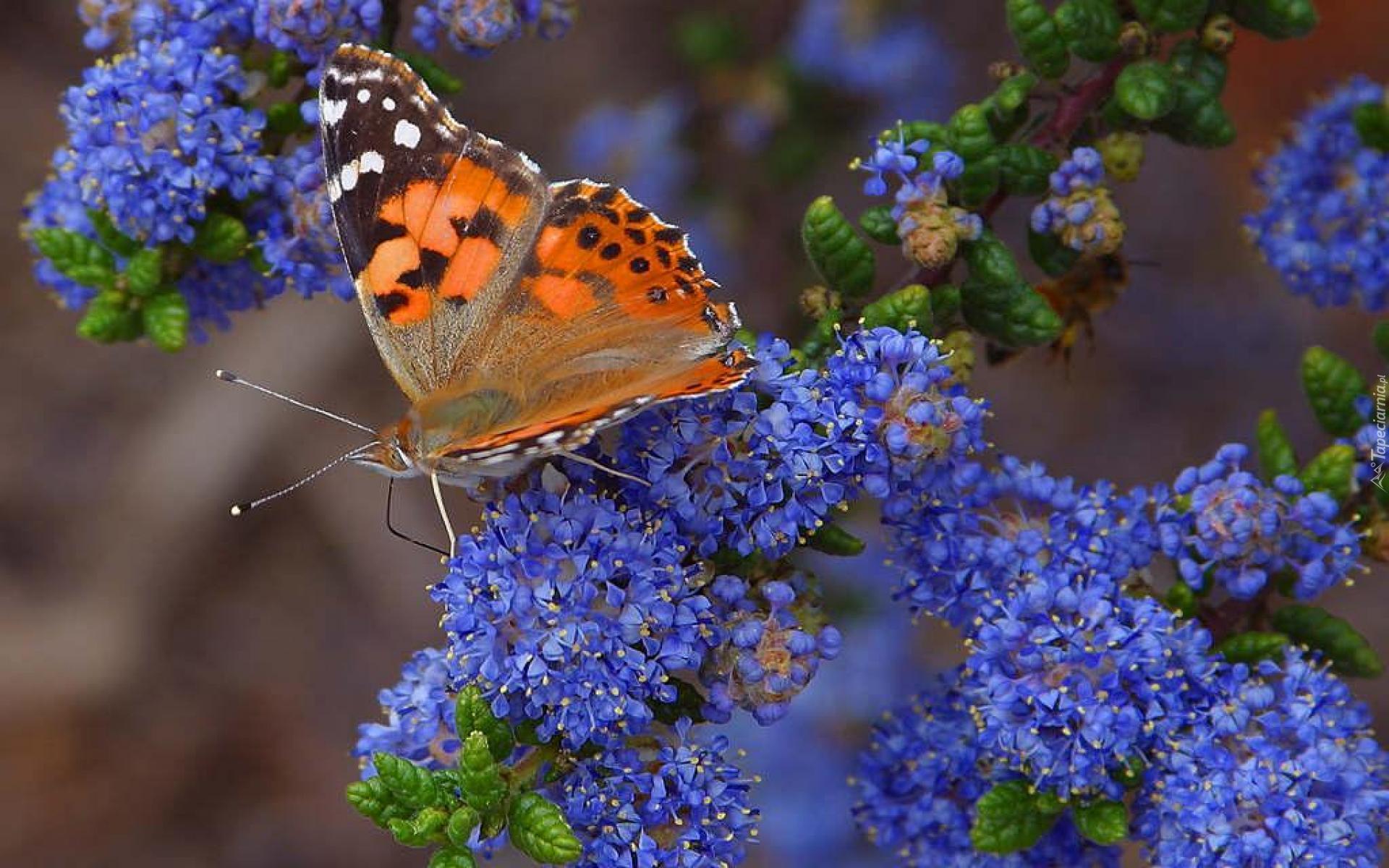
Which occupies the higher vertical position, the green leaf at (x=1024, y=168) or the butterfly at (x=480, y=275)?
the green leaf at (x=1024, y=168)

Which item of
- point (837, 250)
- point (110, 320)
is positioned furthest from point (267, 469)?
point (837, 250)

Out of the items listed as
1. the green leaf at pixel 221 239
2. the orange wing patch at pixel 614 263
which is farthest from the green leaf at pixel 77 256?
the orange wing patch at pixel 614 263

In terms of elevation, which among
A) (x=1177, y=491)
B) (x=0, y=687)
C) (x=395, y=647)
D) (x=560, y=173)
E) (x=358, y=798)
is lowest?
(x=358, y=798)

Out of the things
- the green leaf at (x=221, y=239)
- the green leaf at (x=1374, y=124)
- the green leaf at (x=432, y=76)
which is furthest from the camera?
the green leaf at (x=1374, y=124)

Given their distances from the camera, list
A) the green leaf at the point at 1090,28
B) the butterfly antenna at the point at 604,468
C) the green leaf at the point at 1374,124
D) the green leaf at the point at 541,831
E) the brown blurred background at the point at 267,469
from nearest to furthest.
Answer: the green leaf at the point at 541,831, the butterfly antenna at the point at 604,468, the green leaf at the point at 1090,28, the green leaf at the point at 1374,124, the brown blurred background at the point at 267,469

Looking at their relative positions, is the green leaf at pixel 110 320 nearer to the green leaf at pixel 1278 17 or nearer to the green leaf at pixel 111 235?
the green leaf at pixel 111 235

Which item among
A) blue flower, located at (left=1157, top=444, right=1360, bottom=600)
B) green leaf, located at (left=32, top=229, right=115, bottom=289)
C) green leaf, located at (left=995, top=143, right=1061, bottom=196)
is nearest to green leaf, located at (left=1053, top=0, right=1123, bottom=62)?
green leaf, located at (left=995, top=143, right=1061, bottom=196)

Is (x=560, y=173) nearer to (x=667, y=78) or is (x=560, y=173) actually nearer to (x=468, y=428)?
(x=667, y=78)

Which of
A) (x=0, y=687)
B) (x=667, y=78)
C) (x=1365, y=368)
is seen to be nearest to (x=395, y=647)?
(x=0, y=687)
